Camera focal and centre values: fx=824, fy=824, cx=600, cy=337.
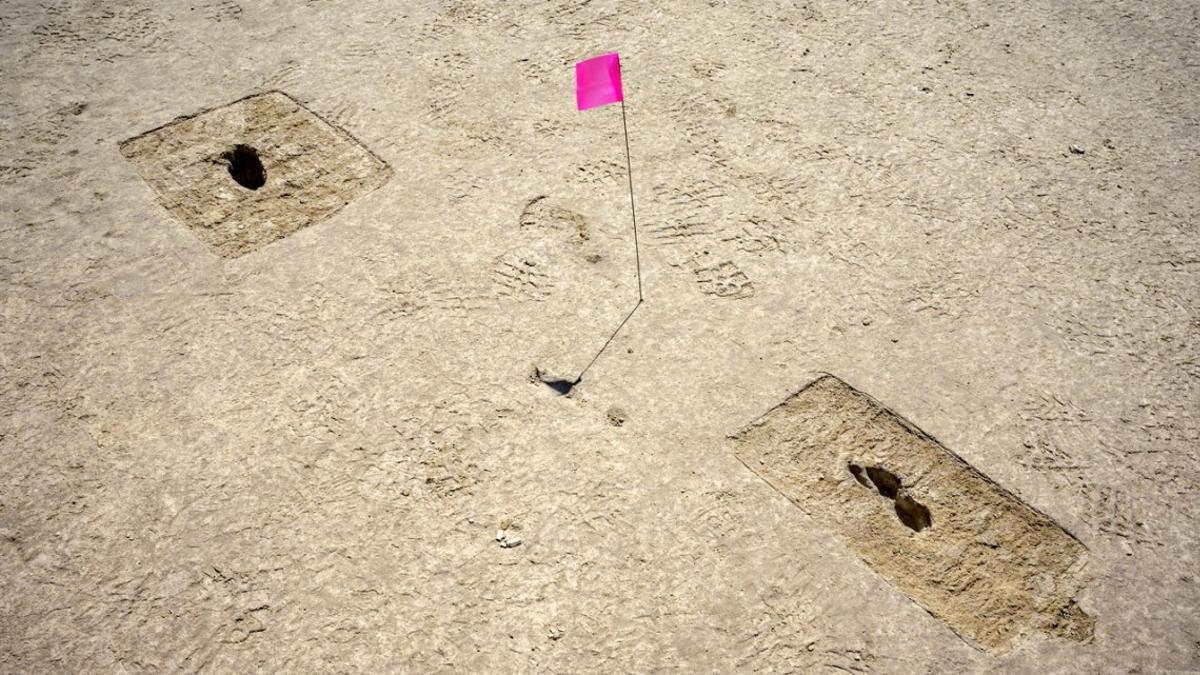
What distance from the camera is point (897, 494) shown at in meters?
3.93

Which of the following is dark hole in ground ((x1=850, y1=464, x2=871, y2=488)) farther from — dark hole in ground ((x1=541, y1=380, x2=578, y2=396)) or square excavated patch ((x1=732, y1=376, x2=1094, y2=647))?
dark hole in ground ((x1=541, y1=380, x2=578, y2=396))

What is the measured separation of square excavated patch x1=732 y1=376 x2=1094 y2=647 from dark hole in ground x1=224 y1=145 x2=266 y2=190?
3720mm

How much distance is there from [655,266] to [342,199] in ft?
6.85

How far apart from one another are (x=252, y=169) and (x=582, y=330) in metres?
2.75

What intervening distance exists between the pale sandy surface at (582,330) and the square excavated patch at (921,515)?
99 mm

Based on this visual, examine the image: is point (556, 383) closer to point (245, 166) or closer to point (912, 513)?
point (912, 513)

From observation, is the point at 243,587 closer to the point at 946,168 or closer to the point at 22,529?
the point at 22,529

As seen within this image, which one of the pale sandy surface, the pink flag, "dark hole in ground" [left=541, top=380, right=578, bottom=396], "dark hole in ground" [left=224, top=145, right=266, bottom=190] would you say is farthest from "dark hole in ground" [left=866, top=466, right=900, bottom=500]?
"dark hole in ground" [left=224, top=145, right=266, bottom=190]

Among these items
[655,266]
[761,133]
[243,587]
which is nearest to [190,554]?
[243,587]

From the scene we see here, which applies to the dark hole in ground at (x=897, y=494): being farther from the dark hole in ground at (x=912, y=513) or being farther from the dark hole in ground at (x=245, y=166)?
the dark hole in ground at (x=245, y=166)

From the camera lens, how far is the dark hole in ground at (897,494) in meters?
3.84

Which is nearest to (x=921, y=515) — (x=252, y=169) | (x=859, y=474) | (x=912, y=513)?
(x=912, y=513)

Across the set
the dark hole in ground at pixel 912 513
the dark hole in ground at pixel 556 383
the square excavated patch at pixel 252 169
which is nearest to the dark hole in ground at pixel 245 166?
the square excavated patch at pixel 252 169

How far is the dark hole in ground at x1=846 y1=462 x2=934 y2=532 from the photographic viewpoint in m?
3.84
